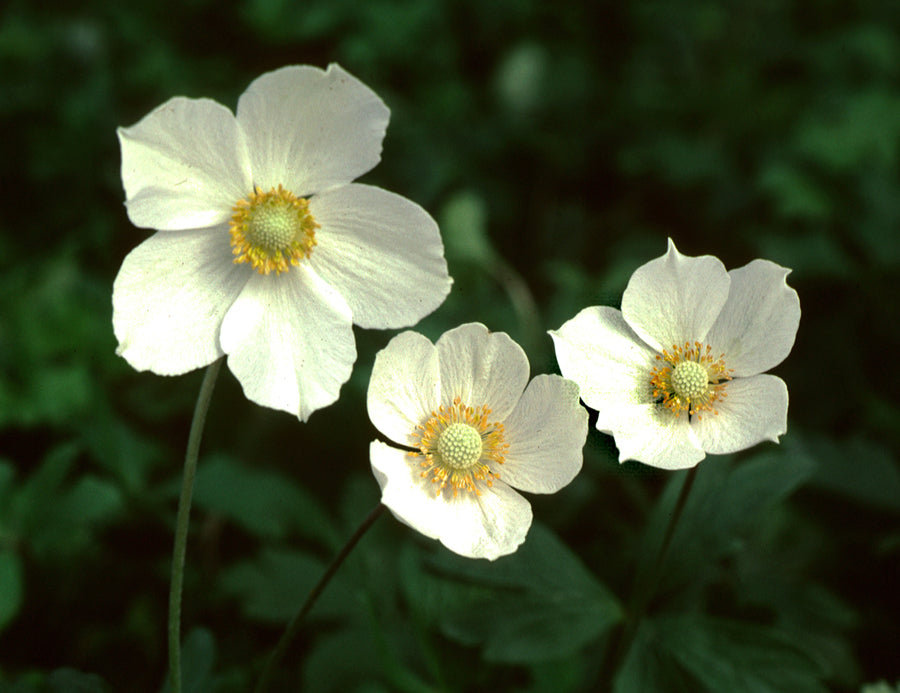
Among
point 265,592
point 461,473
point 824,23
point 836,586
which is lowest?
point 265,592

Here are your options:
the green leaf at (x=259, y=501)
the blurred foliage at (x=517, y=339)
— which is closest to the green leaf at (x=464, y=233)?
the blurred foliage at (x=517, y=339)

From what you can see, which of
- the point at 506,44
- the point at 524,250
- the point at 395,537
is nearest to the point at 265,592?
the point at 395,537

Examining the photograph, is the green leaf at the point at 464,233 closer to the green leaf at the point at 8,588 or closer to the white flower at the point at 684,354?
the white flower at the point at 684,354

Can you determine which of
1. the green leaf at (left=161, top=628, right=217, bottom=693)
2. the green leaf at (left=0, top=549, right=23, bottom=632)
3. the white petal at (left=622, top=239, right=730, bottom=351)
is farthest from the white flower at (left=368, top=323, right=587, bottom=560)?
the green leaf at (left=0, top=549, right=23, bottom=632)

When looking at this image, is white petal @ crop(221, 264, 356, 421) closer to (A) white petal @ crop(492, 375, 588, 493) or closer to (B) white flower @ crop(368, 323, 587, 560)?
(B) white flower @ crop(368, 323, 587, 560)

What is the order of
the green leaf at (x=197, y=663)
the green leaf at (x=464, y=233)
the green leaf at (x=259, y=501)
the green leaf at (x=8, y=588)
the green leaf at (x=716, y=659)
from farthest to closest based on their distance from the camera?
the green leaf at (x=464, y=233)
the green leaf at (x=259, y=501)
the green leaf at (x=8, y=588)
the green leaf at (x=716, y=659)
the green leaf at (x=197, y=663)

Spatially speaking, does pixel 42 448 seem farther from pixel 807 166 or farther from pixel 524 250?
pixel 807 166

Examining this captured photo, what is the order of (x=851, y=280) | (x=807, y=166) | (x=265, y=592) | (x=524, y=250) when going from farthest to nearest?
(x=524, y=250)
(x=807, y=166)
(x=851, y=280)
(x=265, y=592)

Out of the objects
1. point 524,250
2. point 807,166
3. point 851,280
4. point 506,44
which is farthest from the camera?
point 506,44
